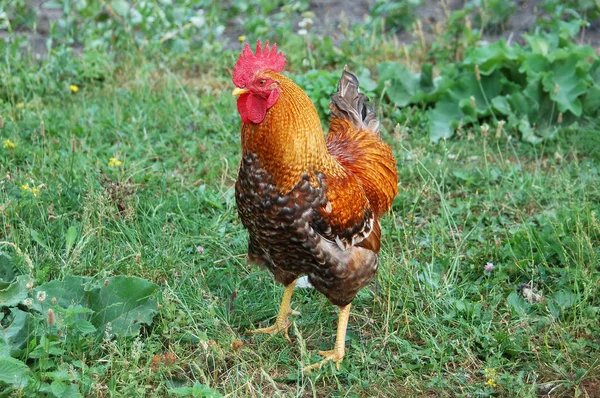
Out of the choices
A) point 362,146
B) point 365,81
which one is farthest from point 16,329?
point 365,81

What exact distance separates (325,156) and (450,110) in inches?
106

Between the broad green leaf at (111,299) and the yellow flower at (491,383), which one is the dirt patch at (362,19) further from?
the yellow flower at (491,383)

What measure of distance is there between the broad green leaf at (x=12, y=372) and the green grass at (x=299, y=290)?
0.07 metres

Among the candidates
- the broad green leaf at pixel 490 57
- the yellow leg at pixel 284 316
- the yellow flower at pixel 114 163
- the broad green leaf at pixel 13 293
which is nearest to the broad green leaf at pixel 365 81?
the broad green leaf at pixel 490 57

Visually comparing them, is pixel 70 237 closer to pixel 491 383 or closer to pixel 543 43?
A: pixel 491 383

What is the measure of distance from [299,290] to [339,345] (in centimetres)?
58

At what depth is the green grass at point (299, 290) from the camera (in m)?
3.37

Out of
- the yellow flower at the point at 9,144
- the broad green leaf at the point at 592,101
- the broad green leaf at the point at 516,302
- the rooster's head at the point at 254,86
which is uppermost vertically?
the rooster's head at the point at 254,86

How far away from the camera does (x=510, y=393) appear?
325 cm

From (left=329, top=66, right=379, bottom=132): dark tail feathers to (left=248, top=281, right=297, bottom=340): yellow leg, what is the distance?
0.96 m

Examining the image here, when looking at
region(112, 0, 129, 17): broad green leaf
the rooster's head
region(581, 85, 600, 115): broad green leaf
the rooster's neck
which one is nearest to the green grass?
region(581, 85, 600, 115): broad green leaf

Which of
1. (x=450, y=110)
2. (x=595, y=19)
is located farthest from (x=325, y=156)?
(x=595, y=19)

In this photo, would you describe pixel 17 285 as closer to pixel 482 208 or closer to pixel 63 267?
pixel 63 267

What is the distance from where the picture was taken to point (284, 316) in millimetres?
3775
